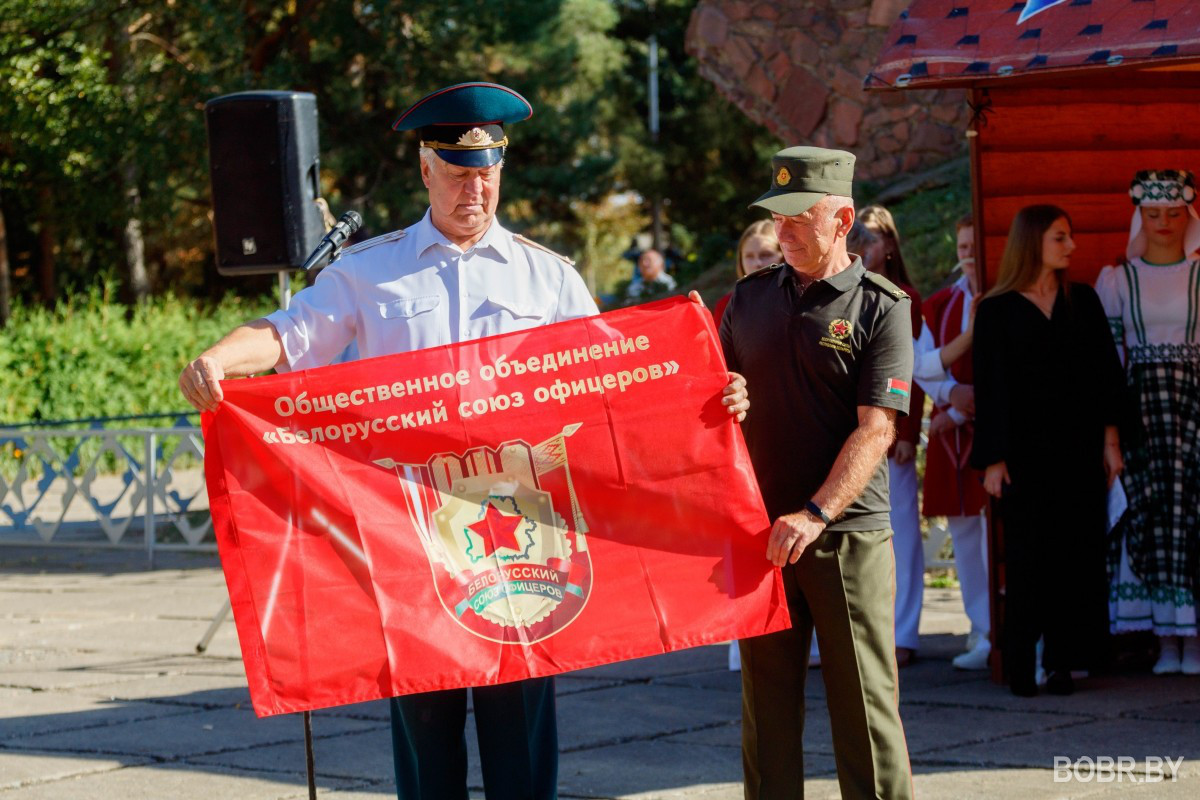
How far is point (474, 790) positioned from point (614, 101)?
40.0 meters

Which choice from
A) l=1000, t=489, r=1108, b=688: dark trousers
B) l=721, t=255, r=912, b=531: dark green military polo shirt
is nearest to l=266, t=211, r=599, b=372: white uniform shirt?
l=721, t=255, r=912, b=531: dark green military polo shirt

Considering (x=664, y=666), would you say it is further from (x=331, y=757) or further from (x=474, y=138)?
(x=474, y=138)

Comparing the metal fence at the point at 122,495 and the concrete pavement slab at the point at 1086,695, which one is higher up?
the metal fence at the point at 122,495

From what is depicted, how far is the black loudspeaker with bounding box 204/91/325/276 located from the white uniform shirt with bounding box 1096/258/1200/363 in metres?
4.26

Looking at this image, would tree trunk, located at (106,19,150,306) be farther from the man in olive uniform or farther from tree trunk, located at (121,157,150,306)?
the man in olive uniform

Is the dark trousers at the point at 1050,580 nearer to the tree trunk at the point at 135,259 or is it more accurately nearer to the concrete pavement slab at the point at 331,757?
the concrete pavement slab at the point at 331,757

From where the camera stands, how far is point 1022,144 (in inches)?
294

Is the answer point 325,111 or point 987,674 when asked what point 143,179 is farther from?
point 987,674

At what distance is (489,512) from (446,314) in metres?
0.53

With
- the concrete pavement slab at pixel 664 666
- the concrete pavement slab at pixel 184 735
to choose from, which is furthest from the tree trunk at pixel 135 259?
the concrete pavement slab at pixel 184 735

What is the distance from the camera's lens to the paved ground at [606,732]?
5.52 metres

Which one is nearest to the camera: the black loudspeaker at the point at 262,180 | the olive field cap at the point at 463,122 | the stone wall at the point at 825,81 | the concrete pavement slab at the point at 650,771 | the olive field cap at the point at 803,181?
the olive field cap at the point at 463,122

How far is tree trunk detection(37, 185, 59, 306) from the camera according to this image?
30.6 metres

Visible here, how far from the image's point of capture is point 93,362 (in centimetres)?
2223
